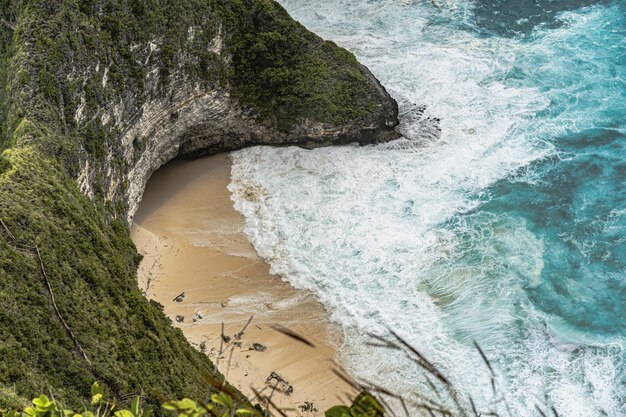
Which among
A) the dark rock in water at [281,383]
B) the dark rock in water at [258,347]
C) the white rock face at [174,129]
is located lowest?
the dark rock in water at [281,383]

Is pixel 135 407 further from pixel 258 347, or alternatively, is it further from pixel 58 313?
pixel 258 347

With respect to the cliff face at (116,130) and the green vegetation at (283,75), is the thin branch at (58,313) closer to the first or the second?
the cliff face at (116,130)

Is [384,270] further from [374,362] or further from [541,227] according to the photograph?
[541,227]

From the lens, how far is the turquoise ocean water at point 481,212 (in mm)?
24375

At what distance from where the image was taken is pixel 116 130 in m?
27.7

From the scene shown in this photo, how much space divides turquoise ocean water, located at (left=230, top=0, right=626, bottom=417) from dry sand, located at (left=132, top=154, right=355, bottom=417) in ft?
2.72

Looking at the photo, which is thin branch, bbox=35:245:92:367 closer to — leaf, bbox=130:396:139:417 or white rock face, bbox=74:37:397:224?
white rock face, bbox=74:37:397:224

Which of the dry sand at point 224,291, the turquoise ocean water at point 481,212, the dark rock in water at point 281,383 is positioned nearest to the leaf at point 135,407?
the dry sand at point 224,291

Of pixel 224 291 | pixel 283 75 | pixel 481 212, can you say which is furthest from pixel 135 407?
pixel 283 75

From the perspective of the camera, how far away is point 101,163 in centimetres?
2630

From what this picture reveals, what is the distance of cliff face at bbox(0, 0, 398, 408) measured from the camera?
17.8 meters

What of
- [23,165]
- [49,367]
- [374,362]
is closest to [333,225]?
[374,362]

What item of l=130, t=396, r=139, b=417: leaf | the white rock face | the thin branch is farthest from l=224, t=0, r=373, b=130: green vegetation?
l=130, t=396, r=139, b=417: leaf

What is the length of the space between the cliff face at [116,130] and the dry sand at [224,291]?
135 cm
